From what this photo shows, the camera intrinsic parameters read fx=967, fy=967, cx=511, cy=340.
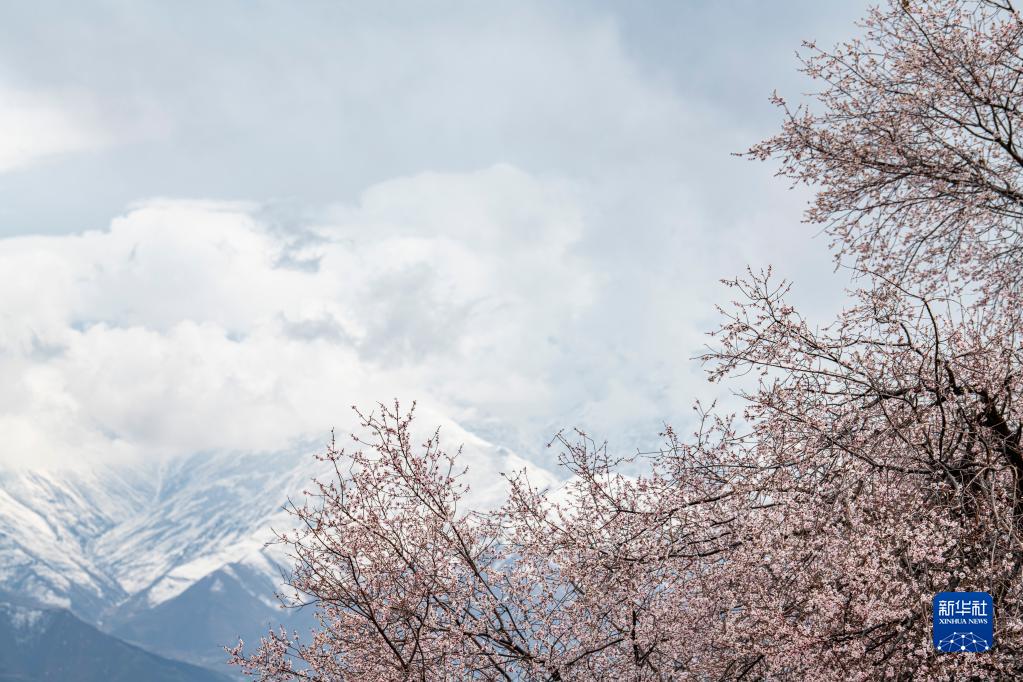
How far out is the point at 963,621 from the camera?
820 centimetres

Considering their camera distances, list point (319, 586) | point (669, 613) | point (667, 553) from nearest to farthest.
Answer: point (667, 553)
point (319, 586)
point (669, 613)

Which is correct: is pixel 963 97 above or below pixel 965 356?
above

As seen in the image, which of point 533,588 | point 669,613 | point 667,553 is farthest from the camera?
point 533,588

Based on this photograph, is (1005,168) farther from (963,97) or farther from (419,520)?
(419,520)

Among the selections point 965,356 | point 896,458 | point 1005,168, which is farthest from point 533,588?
point 1005,168

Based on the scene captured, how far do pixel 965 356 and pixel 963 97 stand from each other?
351cm

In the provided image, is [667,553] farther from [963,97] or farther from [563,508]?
[963,97]

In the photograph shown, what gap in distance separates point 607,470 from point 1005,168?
6.08 m

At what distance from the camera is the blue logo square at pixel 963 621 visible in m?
8.09

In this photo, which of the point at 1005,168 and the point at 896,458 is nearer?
the point at 896,458

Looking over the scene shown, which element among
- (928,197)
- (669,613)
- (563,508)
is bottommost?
(669,613)

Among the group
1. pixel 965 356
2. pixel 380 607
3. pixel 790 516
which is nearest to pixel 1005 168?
pixel 965 356

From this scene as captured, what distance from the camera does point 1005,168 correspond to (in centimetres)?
1145

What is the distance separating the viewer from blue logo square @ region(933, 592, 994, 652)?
26.6 feet
